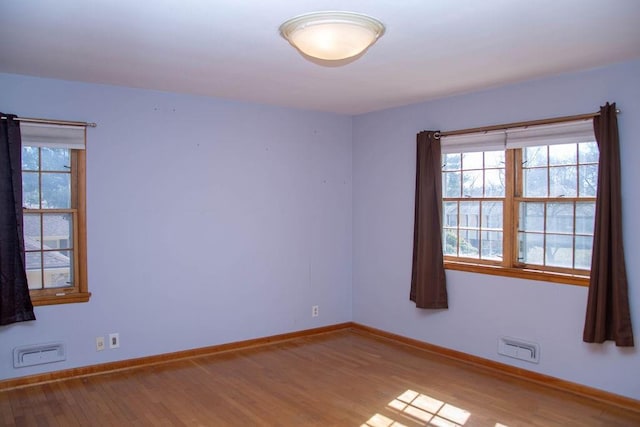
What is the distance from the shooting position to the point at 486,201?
454cm

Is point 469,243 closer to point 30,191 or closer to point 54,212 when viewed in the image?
point 54,212

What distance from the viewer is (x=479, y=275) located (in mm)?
4523

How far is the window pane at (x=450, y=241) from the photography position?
4.84 m

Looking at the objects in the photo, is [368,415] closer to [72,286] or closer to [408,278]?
[408,278]

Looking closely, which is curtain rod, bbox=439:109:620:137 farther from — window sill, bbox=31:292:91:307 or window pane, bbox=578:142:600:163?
window sill, bbox=31:292:91:307

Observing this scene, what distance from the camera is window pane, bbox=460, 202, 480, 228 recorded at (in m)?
4.62

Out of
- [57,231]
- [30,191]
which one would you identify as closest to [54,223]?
[57,231]

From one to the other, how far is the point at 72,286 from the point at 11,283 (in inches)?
19.1

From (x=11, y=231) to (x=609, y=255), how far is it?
4491 mm

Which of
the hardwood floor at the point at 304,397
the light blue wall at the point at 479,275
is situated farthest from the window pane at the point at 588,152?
the hardwood floor at the point at 304,397

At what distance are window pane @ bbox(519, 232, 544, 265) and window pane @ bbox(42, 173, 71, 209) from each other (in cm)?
390

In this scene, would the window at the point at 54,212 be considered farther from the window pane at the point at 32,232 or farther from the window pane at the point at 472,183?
the window pane at the point at 472,183

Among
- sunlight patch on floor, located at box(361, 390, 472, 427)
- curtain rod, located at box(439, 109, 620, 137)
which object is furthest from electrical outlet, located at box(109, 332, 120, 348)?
curtain rod, located at box(439, 109, 620, 137)

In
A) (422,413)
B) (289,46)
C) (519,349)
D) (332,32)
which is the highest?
(289,46)
